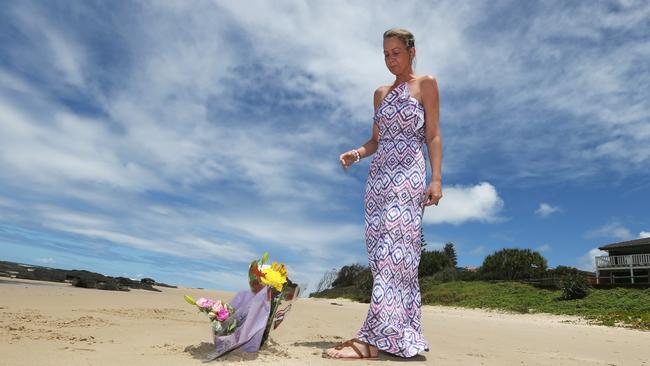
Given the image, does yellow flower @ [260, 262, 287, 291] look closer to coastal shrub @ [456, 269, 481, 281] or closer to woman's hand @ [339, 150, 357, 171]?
woman's hand @ [339, 150, 357, 171]

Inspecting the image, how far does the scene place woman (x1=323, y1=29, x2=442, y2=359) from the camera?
3988 mm

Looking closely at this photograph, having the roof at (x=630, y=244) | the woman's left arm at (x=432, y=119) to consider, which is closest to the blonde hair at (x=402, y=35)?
the woman's left arm at (x=432, y=119)

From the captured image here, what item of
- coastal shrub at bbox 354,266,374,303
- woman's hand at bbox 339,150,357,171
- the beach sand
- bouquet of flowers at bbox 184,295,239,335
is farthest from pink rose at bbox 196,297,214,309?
coastal shrub at bbox 354,266,374,303

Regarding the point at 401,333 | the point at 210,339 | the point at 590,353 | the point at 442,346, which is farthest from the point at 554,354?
the point at 210,339

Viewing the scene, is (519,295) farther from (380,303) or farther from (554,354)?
(380,303)

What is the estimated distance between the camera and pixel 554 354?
5.04 metres

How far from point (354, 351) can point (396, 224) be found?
1122 millimetres

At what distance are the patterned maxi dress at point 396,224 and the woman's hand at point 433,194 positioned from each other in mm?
69

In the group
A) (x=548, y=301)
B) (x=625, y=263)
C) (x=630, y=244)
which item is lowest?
(x=548, y=301)

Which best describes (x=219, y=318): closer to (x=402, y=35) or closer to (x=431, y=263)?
(x=402, y=35)

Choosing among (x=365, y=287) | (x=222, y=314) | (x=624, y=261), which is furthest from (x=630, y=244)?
(x=222, y=314)

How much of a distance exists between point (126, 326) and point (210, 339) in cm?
133

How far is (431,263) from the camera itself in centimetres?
4106

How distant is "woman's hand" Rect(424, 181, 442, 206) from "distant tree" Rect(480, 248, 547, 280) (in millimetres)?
30248
